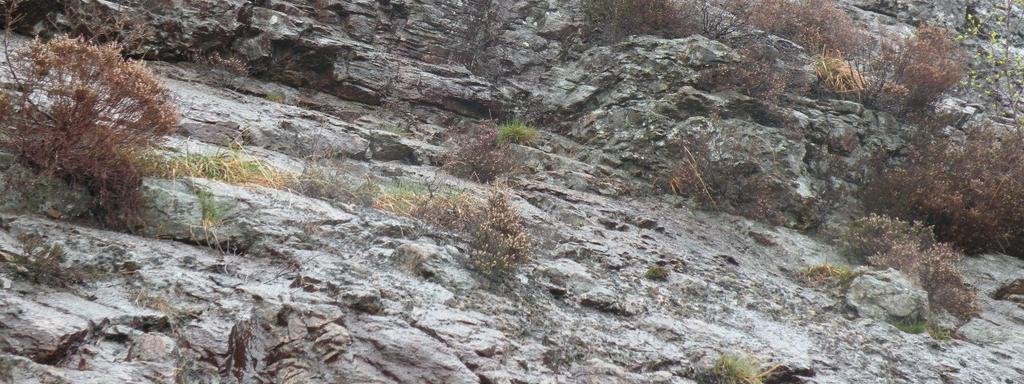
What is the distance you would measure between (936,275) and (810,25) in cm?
579

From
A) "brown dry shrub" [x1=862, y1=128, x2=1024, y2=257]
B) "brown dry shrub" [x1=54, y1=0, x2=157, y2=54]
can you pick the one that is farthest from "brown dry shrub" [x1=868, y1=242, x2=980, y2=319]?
"brown dry shrub" [x1=54, y1=0, x2=157, y2=54]

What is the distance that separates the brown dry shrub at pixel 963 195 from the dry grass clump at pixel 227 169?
24.1 feet

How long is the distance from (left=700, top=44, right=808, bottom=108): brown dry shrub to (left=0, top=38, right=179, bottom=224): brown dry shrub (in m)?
7.56

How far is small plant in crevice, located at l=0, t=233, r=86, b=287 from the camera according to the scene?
4.05m

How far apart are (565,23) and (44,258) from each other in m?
9.09

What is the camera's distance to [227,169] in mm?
6117

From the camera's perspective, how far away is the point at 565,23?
11.8 meters

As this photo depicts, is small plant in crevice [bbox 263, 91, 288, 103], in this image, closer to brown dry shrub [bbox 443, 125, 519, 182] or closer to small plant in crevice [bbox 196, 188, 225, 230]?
brown dry shrub [bbox 443, 125, 519, 182]

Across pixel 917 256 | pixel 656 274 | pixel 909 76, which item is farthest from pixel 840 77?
pixel 656 274

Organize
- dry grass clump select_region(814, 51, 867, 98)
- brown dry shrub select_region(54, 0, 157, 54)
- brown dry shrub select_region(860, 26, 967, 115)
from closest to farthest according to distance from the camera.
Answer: brown dry shrub select_region(54, 0, 157, 54)
brown dry shrub select_region(860, 26, 967, 115)
dry grass clump select_region(814, 51, 867, 98)

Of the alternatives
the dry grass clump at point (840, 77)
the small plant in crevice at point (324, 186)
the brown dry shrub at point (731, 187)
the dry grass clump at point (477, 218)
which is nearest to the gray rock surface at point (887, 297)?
the brown dry shrub at point (731, 187)

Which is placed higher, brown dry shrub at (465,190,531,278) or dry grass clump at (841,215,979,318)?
brown dry shrub at (465,190,531,278)

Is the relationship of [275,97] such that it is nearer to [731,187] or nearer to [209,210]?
→ [209,210]

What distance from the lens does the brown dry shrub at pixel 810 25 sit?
1141 cm
